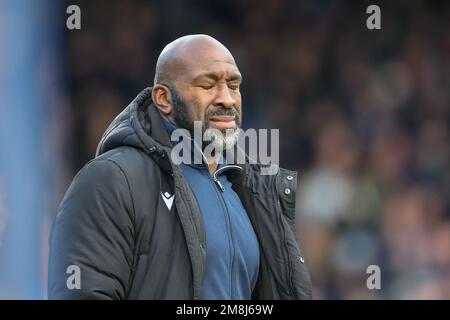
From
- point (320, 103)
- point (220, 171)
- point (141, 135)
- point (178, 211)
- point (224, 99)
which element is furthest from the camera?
point (320, 103)

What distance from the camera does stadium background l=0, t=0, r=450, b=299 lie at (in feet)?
18.5

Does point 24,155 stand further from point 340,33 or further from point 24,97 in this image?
point 340,33

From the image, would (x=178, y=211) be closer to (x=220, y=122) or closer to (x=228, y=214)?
(x=228, y=214)

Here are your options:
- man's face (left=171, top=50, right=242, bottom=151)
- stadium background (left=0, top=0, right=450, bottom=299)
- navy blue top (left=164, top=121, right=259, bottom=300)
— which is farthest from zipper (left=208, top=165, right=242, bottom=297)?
stadium background (left=0, top=0, right=450, bottom=299)

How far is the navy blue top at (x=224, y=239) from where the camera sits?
2.66m

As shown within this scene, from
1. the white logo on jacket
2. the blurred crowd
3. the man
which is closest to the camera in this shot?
the man

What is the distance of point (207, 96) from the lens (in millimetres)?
2859

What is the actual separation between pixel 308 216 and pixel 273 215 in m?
3.07

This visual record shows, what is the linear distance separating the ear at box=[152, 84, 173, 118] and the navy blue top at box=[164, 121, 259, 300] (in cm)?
4

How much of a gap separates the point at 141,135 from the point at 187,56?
1.00 ft

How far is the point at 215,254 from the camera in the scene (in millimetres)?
2668

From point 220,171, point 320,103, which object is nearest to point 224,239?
point 220,171

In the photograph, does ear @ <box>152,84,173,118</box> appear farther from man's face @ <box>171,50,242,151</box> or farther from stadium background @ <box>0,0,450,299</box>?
stadium background @ <box>0,0,450,299</box>

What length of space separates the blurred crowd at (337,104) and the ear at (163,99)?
2.86 meters
